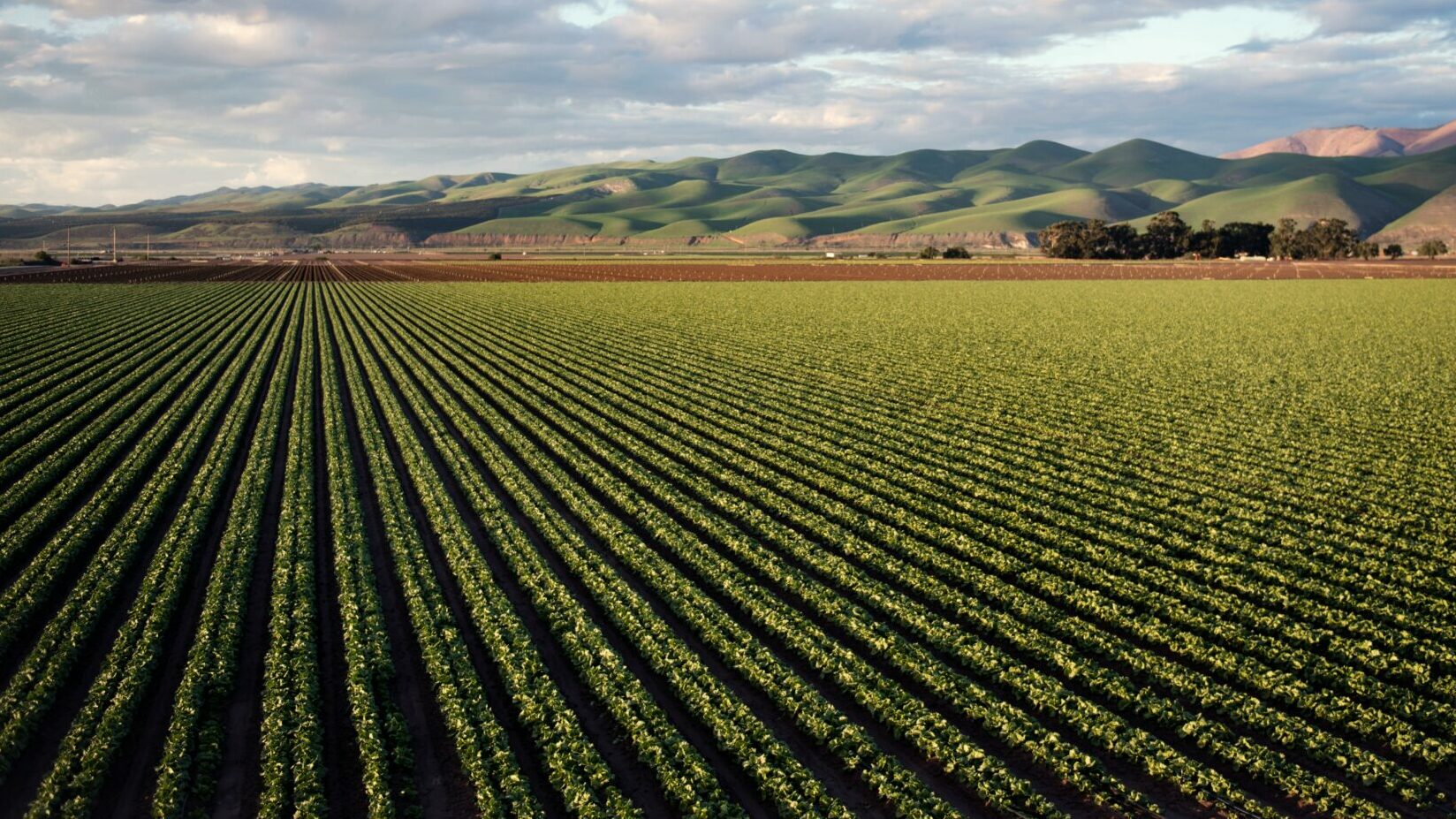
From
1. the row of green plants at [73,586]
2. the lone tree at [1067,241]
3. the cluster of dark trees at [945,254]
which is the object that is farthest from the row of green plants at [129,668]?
the lone tree at [1067,241]

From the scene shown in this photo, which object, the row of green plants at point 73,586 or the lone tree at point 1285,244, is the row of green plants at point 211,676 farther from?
the lone tree at point 1285,244

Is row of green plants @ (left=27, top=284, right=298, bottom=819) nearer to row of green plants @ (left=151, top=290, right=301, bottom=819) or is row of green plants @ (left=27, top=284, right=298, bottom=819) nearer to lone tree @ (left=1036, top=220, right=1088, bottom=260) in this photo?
row of green plants @ (left=151, top=290, right=301, bottom=819)

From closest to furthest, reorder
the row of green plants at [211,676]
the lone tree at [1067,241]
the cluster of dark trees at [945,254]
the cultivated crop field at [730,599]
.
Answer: the row of green plants at [211,676] → the cultivated crop field at [730,599] → the lone tree at [1067,241] → the cluster of dark trees at [945,254]

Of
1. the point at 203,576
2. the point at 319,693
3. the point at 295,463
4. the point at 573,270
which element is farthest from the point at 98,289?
the point at 319,693

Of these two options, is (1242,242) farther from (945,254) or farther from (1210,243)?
(945,254)

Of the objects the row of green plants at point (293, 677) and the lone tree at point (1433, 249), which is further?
the lone tree at point (1433, 249)

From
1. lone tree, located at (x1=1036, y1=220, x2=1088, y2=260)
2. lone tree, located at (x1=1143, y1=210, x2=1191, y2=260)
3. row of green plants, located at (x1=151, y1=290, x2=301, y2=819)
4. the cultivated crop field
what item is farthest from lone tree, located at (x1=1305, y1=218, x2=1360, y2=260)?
row of green plants, located at (x1=151, y1=290, x2=301, y2=819)

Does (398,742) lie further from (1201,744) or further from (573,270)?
(573,270)
